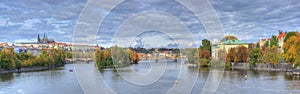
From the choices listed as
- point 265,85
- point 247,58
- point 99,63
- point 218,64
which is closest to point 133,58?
point 99,63

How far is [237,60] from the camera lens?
3978 cm

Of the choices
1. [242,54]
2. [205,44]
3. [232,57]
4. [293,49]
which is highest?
[205,44]

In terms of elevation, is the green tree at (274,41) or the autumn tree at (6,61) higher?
the green tree at (274,41)

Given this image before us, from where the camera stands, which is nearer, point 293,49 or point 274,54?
point 293,49

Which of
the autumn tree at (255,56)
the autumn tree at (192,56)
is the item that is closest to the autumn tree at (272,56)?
the autumn tree at (255,56)

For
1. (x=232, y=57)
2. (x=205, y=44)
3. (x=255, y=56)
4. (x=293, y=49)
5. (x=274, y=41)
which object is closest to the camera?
(x=293, y=49)

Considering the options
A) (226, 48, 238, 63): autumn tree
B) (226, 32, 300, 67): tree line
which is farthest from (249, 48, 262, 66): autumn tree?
(226, 48, 238, 63): autumn tree

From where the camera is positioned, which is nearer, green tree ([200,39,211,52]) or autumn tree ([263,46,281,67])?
autumn tree ([263,46,281,67])

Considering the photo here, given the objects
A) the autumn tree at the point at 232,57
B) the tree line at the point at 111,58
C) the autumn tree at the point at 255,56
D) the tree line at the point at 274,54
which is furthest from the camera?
the tree line at the point at 111,58

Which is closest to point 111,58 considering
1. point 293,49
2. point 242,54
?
point 242,54

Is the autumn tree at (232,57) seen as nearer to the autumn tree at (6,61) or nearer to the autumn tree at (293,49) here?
the autumn tree at (293,49)

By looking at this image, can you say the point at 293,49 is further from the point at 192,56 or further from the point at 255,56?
the point at 192,56

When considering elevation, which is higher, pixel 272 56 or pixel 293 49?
pixel 293 49

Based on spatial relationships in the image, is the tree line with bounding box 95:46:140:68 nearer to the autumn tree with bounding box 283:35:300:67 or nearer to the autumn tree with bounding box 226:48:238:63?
the autumn tree with bounding box 226:48:238:63
